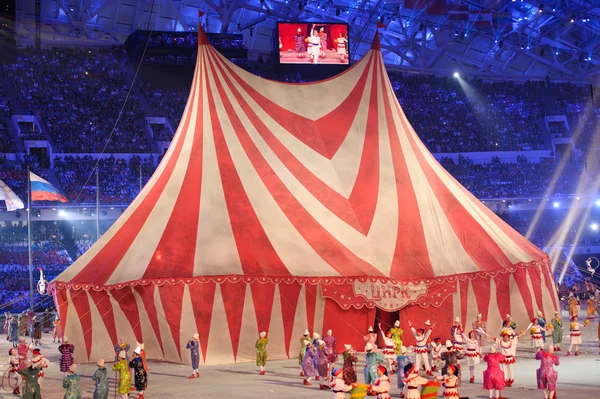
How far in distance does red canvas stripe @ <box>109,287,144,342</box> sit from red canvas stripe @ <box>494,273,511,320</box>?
8.75 m

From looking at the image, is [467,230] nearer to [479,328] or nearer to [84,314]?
[479,328]

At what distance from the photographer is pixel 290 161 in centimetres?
2203

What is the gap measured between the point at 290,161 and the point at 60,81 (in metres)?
27.1

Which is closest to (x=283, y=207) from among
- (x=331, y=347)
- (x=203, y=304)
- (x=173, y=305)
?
(x=203, y=304)

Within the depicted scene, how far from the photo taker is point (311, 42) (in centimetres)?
4531

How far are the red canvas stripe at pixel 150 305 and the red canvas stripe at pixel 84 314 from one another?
138 centimetres

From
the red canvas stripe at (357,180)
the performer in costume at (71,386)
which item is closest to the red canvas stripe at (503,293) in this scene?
the red canvas stripe at (357,180)

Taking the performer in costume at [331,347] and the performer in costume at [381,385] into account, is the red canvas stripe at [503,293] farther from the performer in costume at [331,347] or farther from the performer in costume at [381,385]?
the performer in costume at [381,385]

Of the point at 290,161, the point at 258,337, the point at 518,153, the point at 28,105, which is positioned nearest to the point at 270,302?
the point at 258,337

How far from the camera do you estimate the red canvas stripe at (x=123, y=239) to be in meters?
19.3

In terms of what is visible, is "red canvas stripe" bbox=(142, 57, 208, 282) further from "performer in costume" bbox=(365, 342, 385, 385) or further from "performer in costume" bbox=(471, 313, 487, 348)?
"performer in costume" bbox=(471, 313, 487, 348)

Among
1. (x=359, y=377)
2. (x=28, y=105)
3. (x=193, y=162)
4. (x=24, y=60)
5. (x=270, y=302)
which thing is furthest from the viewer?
(x=24, y=60)

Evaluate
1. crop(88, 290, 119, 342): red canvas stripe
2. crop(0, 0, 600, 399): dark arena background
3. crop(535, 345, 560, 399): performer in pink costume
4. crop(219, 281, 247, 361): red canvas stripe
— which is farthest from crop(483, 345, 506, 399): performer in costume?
crop(88, 290, 119, 342): red canvas stripe

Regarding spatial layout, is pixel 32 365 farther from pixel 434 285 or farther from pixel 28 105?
pixel 28 105
